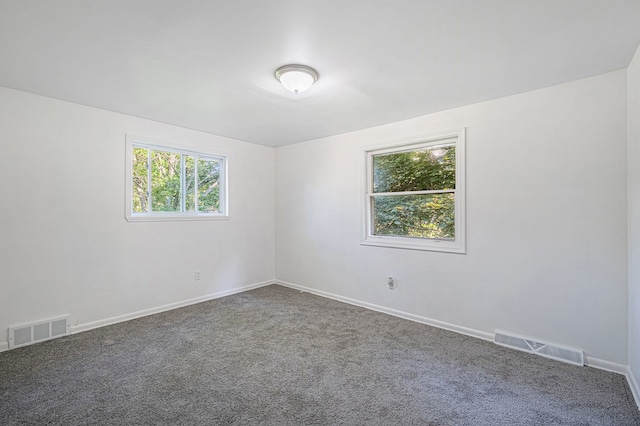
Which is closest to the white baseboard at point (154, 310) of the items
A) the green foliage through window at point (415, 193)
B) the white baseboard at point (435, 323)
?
the white baseboard at point (435, 323)

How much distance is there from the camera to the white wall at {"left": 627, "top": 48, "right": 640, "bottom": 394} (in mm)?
1996

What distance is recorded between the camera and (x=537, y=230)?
2633mm

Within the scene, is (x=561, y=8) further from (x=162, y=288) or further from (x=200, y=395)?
(x=162, y=288)

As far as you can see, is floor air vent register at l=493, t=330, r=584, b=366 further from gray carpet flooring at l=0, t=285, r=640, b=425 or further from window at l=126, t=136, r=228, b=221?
window at l=126, t=136, r=228, b=221

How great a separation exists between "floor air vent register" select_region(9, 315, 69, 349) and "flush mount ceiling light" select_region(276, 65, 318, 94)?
316 cm

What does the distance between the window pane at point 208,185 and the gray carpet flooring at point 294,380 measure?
5.68 feet

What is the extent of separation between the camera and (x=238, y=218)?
15.0 ft

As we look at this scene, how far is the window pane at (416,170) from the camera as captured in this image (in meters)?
3.29

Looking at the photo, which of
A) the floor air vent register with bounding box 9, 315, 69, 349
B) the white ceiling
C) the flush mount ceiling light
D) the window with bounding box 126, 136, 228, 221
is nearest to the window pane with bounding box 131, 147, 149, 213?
the window with bounding box 126, 136, 228, 221

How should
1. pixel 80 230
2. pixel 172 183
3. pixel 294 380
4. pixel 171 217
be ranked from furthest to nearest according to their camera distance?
pixel 172 183, pixel 171 217, pixel 80 230, pixel 294 380

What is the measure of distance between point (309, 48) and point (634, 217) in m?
2.58

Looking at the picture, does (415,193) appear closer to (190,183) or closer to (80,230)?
(190,183)

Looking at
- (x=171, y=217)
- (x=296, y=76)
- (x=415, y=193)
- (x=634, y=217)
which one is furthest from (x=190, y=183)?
(x=634, y=217)

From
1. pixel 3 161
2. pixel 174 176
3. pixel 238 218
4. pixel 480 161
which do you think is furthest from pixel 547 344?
pixel 3 161
